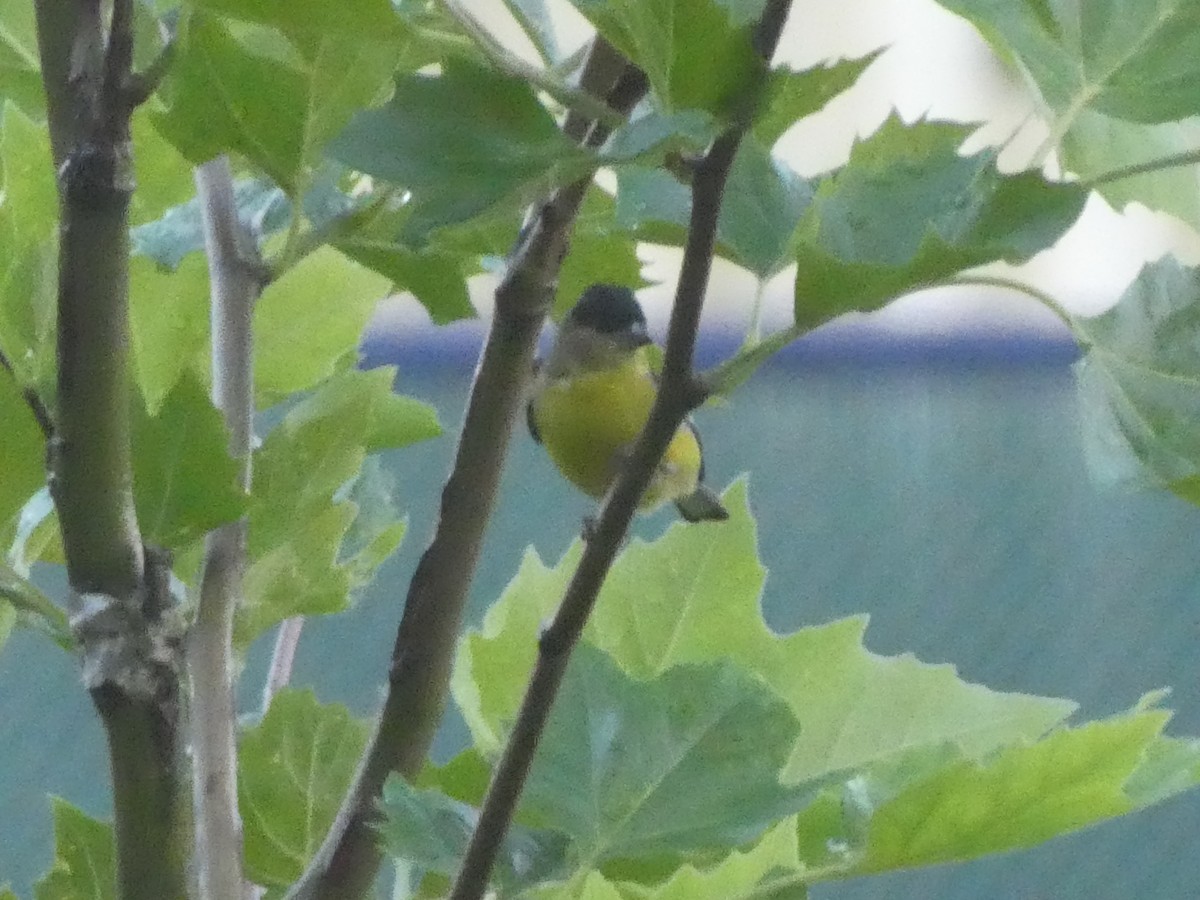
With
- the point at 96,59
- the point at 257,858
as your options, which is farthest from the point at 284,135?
the point at 257,858

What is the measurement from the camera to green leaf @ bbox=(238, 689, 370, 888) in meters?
0.34

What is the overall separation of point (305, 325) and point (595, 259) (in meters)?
0.08

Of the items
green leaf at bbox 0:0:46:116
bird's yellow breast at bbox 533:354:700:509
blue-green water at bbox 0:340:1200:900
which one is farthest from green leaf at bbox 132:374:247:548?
blue-green water at bbox 0:340:1200:900

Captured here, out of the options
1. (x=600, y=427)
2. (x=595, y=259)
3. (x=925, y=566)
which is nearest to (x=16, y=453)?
(x=595, y=259)

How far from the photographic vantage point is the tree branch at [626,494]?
15cm

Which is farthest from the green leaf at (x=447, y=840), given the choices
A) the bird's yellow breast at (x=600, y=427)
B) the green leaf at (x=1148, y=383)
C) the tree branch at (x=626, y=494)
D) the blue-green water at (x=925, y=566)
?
the blue-green water at (x=925, y=566)

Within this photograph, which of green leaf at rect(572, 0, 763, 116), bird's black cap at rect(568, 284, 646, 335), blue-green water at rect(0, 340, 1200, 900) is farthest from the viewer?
blue-green water at rect(0, 340, 1200, 900)

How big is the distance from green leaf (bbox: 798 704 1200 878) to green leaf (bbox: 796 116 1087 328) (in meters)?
0.09

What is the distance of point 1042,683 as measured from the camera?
2.51ft

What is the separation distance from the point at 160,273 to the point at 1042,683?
589 mm

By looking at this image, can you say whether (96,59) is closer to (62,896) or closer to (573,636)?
(573,636)

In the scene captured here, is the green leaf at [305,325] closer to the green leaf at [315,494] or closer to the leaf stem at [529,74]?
the green leaf at [315,494]

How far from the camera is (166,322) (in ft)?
1.06

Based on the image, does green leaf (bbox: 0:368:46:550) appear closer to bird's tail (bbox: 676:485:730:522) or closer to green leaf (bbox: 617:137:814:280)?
green leaf (bbox: 617:137:814:280)
